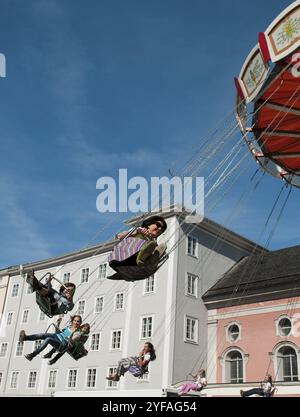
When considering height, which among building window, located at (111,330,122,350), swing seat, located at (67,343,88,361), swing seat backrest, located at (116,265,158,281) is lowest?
swing seat, located at (67,343,88,361)

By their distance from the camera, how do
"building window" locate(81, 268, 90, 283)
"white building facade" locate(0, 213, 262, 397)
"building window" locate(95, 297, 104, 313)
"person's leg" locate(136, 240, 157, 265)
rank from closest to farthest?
"person's leg" locate(136, 240, 157, 265), "white building facade" locate(0, 213, 262, 397), "building window" locate(95, 297, 104, 313), "building window" locate(81, 268, 90, 283)

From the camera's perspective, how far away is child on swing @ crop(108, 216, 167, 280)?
10355mm

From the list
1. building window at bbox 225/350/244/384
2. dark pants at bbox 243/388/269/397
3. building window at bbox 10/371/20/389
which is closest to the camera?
dark pants at bbox 243/388/269/397

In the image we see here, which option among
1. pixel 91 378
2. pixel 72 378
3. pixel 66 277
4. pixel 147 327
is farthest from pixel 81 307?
pixel 147 327

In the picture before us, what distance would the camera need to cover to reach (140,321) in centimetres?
3303

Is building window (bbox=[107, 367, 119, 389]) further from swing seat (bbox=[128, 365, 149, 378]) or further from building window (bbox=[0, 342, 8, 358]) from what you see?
swing seat (bbox=[128, 365, 149, 378])

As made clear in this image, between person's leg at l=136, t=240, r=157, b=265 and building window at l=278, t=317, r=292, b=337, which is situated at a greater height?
building window at l=278, t=317, r=292, b=337

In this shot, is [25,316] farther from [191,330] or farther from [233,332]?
[233,332]

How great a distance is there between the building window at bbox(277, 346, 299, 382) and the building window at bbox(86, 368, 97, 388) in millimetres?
11954

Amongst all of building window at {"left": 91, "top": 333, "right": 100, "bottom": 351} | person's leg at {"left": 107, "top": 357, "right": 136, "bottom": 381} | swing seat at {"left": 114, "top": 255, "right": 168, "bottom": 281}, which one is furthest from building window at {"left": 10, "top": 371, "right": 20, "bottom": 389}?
swing seat at {"left": 114, "top": 255, "right": 168, "bottom": 281}

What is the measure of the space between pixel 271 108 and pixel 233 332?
2013 cm

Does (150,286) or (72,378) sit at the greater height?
(150,286)

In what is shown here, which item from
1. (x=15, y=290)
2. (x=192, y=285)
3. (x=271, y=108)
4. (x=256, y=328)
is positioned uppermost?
(x=15, y=290)
